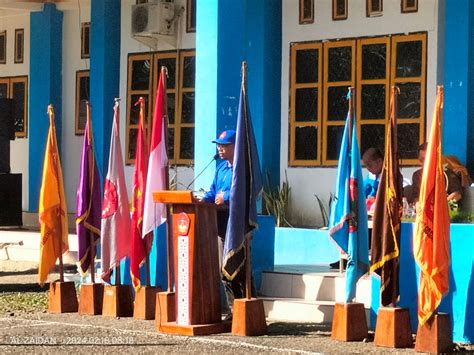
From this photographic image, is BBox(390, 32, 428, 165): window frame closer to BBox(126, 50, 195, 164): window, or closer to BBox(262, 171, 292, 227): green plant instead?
BBox(262, 171, 292, 227): green plant

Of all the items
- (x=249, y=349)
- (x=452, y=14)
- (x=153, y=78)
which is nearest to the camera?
(x=249, y=349)

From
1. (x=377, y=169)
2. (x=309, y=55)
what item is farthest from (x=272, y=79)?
(x=377, y=169)

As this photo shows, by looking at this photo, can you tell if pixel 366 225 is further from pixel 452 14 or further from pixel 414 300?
pixel 452 14

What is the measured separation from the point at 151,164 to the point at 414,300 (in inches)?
107

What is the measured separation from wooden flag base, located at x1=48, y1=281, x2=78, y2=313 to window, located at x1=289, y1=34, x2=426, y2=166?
15.4ft

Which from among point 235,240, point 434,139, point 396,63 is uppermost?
point 396,63

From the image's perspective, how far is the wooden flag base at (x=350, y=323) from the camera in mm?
9320

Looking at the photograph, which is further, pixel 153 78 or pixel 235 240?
pixel 153 78

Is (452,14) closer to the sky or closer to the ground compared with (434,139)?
closer to the sky

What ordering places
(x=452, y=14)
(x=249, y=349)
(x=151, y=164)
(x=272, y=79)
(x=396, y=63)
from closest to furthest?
(x=249, y=349) → (x=151, y=164) → (x=452, y=14) → (x=396, y=63) → (x=272, y=79)

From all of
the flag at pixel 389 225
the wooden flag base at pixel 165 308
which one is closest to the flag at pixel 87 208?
the wooden flag base at pixel 165 308

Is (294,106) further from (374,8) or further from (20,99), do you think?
(20,99)

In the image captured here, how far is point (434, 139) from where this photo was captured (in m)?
8.94

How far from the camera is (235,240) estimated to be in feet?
31.9
